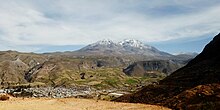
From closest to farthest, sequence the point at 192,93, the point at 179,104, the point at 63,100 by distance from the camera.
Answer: the point at 179,104
the point at 192,93
the point at 63,100

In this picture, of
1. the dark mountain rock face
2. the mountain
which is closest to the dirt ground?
the mountain

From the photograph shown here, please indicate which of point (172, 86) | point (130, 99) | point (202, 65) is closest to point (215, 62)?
point (202, 65)

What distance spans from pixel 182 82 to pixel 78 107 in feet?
83.2

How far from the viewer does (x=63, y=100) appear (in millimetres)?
59312

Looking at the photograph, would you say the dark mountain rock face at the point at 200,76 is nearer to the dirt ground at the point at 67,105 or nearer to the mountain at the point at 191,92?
the mountain at the point at 191,92

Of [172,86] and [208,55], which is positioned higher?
[208,55]

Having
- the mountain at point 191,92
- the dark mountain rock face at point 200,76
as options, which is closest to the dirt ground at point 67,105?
the mountain at point 191,92

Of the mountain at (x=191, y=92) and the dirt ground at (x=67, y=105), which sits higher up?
the mountain at (x=191, y=92)

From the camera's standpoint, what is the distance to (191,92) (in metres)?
51.3

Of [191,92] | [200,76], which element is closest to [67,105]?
[191,92]

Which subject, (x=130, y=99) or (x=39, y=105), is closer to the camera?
(x=39, y=105)

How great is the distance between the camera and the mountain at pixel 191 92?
46906 millimetres

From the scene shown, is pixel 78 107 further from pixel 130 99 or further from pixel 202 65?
pixel 202 65

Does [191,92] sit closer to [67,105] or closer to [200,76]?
[200,76]
